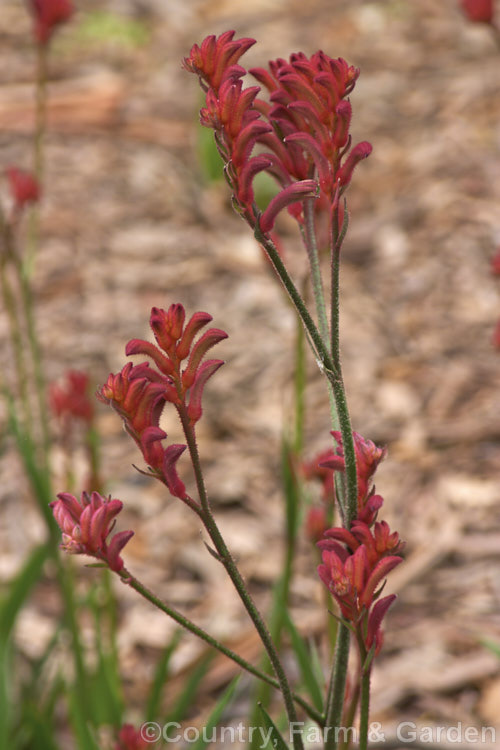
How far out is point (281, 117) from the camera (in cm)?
69

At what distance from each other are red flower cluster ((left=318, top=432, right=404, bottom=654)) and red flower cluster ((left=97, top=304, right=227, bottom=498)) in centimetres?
12

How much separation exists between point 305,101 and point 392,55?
429 cm

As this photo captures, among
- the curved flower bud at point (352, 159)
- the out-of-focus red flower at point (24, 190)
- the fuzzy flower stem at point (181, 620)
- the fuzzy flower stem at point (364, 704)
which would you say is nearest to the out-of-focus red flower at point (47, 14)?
the out-of-focus red flower at point (24, 190)

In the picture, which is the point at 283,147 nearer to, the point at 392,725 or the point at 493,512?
the point at 392,725

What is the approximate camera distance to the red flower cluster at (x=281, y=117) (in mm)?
634

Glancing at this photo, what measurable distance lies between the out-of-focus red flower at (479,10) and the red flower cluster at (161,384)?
123 centimetres

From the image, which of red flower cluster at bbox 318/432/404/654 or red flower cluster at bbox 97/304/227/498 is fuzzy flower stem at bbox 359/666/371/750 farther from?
red flower cluster at bbox 97/304/227/498

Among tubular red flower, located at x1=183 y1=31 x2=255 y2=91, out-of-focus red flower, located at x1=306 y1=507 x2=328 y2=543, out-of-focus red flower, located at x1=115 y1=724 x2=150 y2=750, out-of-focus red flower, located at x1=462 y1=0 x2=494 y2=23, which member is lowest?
out-of-focus red flower, located at x1=115 y1=724 x2=150 y2=750

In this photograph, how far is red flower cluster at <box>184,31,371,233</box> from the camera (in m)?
0.63

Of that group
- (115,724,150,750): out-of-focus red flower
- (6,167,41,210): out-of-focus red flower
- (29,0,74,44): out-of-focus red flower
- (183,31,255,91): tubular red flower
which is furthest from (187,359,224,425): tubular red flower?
(29,0,74,44): out-of-focus red flower

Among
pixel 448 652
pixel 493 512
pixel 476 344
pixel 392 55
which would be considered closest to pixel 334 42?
pixel 392 55

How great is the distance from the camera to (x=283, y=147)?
2.35ft

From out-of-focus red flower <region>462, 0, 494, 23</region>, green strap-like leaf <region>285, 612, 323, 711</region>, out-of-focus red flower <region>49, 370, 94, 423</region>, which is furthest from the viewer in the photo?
out-of-focus red flower <region>462, 0, 494, 23</region>

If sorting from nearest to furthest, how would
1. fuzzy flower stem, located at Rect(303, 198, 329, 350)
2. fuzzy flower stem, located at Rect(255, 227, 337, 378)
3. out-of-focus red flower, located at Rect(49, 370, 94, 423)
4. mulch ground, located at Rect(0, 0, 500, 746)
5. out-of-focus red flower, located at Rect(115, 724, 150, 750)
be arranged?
fuzzy flower stem, located at Rect(255, 227, 337, 378)
fuzzy flower stem, located at Rect(303, 198, 329, 350)
out-of-focus red flower, located at Rect(115, 724, 150, 750)
out-of-focus red flower, located at Rect(49, 370, 94, 423)
mulch ground, located at Rect(0, 0, 500, 746)
